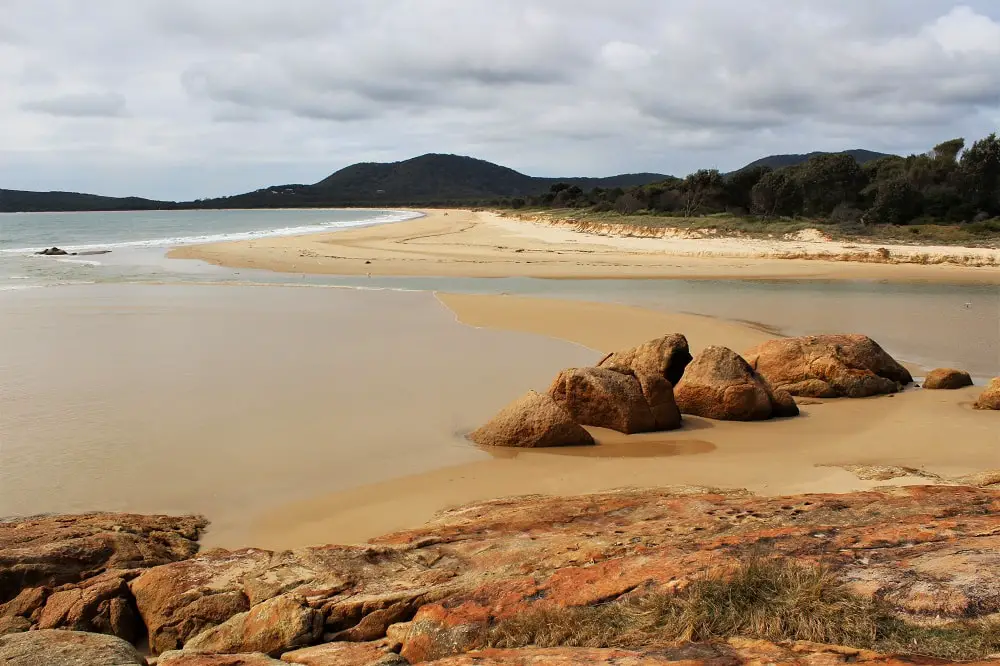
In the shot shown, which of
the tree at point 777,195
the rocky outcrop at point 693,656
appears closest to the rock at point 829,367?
the rocky outcrop at point 693,656

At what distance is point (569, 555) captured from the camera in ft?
14.3

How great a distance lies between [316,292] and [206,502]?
1525cm

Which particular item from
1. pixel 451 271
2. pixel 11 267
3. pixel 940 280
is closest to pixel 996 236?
pixel 940 280

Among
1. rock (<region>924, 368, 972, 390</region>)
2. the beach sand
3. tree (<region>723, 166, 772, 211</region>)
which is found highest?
tree (<region>723, 166, 772, 211</region>)

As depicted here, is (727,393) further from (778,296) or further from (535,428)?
(778,296)

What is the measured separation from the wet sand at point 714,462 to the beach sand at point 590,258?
16.2 metres

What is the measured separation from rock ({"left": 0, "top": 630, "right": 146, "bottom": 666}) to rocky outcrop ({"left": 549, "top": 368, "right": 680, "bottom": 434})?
5570 mm

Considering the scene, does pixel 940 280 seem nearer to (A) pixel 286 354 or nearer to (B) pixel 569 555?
(A) pixel 286 354

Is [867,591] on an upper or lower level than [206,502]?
upper

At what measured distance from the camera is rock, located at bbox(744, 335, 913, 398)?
10.1m

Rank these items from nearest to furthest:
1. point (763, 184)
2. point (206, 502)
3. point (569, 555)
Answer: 1. point (569, 555)
2. point (206, 502)
3. point (763, 184)

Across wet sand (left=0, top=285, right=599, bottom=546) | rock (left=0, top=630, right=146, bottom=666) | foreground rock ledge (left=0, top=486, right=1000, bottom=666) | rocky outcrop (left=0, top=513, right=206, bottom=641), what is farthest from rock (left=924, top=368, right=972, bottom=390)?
rock (left=0, top=630, right=146, bottom=666)

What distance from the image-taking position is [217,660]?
327 centimetres

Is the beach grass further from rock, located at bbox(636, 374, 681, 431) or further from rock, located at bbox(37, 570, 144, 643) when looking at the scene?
rock, located at bbox(37, 570, 144, 643)
